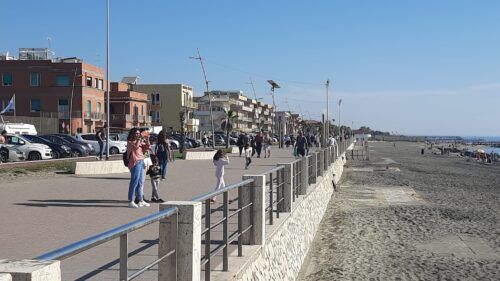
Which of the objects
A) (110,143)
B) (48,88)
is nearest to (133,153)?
(110,143)

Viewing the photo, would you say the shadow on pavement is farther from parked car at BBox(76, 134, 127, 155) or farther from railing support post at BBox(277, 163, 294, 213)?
parked car at BBox(76, 134, 127, 155)

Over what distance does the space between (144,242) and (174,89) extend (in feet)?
298

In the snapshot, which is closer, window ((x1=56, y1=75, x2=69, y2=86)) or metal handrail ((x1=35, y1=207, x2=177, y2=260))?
metal handrail ((x1=35, y1=207, x2=177, y2=260))

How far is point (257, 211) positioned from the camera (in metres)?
7.62

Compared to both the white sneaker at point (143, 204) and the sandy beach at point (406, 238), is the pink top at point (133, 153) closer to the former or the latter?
the white sneaker at point (143, 204)

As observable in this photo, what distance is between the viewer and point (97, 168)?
2059 cm

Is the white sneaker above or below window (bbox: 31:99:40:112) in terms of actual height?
below

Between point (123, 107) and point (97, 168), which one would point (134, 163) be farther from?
point (123, 107)

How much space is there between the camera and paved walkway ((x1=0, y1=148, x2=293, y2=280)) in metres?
6.01

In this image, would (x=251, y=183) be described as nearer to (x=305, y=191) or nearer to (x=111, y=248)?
(x=111, y=248)

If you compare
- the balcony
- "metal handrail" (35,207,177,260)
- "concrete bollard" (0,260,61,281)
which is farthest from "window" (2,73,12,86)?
"concrete bollard" (0,260,61,281)

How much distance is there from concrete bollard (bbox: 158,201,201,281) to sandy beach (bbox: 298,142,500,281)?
6.92 metres

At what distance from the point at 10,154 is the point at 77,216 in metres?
18.0

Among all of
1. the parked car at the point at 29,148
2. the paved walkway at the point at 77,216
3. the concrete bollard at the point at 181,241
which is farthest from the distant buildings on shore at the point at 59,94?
the concrete bollard at the point at 181,241
